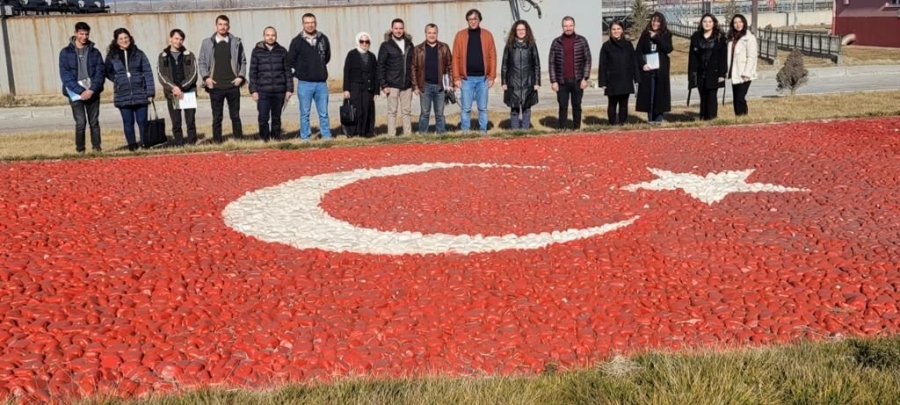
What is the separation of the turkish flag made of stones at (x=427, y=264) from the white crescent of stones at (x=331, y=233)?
1.3 inches

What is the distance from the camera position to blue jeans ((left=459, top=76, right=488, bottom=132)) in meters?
12.9

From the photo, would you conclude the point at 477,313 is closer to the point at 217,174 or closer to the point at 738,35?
the point at 217,174

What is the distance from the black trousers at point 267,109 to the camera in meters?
12.8

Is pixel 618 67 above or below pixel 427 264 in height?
above

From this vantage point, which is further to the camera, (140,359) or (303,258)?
(303,258)

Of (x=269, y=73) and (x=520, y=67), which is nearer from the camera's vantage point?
(x=269, y=73)

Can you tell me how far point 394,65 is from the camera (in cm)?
1281

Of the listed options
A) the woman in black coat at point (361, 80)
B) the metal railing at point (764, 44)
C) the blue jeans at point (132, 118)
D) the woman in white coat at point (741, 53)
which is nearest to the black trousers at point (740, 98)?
the woman in white coat at point (741, 53)

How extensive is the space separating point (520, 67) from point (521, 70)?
0.05m

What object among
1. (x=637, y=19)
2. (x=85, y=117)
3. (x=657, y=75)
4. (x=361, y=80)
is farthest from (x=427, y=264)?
(x=637, y=19)

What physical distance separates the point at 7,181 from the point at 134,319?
228 inches

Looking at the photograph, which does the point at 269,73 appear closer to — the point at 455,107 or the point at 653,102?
the point at 653,102

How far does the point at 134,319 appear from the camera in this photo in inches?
196

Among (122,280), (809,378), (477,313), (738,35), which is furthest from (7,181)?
(738,35)
